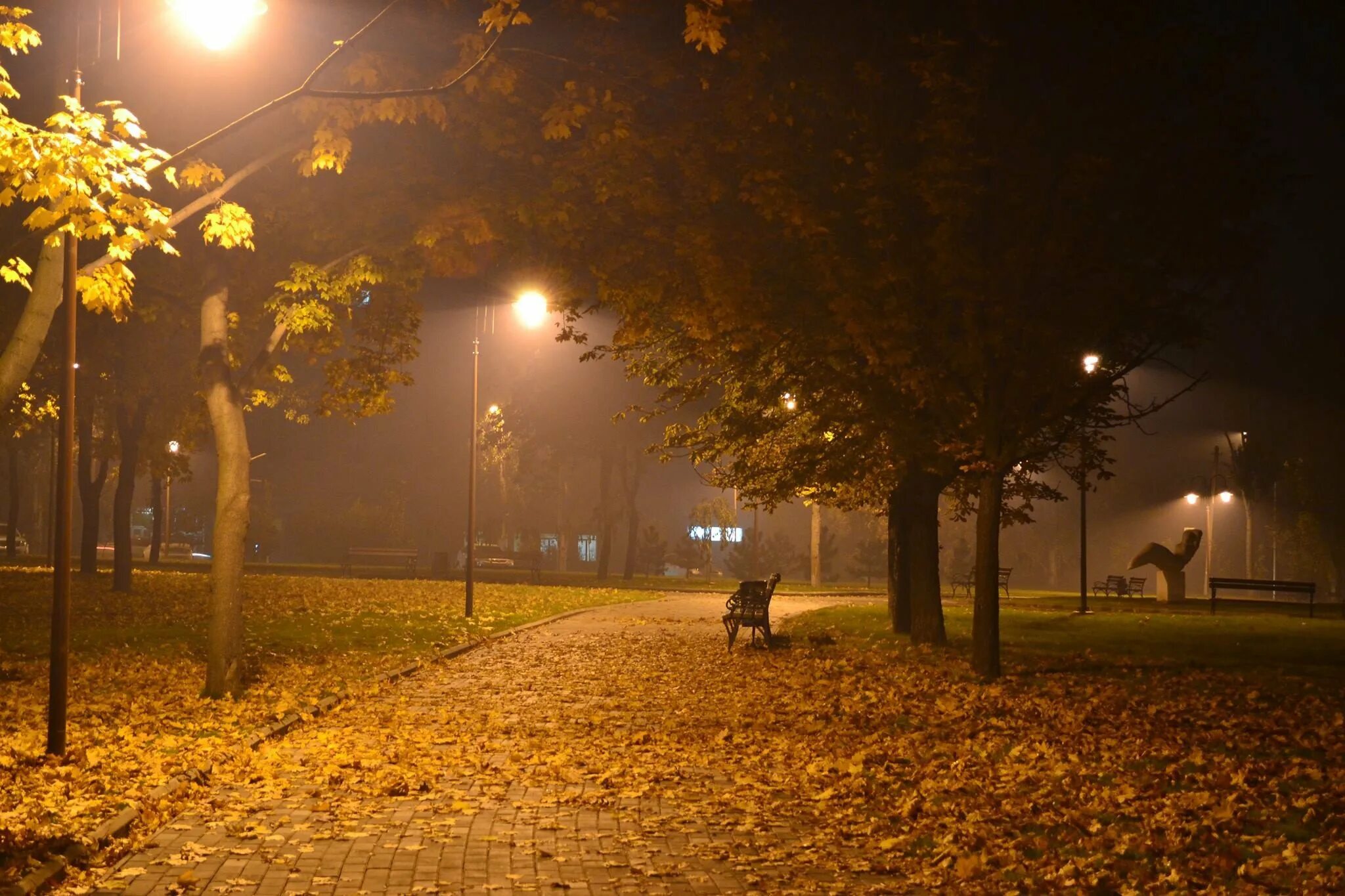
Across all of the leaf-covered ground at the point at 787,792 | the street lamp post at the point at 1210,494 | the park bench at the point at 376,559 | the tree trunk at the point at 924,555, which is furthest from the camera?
the street lamp post at the point at 1210,494

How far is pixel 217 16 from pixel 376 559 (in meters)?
44.3

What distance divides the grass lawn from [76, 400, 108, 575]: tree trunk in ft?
65.1

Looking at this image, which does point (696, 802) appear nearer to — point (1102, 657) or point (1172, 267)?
point (1172, 267)

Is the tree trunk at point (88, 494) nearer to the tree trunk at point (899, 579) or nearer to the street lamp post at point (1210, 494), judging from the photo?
the tree trunk at point (899, 579)

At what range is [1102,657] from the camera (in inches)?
806

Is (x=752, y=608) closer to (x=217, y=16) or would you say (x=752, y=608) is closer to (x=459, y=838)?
(x=217, y=16)

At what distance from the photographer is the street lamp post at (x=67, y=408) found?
33.2ft

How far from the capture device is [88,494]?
127 ft

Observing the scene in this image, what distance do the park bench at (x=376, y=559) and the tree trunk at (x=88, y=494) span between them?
12.0 metres

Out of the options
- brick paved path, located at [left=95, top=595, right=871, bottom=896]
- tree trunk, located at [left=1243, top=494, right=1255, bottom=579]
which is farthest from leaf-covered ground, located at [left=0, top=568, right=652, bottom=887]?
tree trunk, located at [left=1243, top=494, right=1255, bottom=579]

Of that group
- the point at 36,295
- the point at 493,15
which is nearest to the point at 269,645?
the point at 36,295

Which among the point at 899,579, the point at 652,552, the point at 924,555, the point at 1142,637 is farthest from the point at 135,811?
the point at 652,552

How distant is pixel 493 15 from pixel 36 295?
4.80m

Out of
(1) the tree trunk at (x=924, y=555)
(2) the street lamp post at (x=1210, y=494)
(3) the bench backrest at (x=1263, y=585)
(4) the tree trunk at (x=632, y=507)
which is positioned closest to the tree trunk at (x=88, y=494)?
(4) the tree trunk at (x=632, y=507)
